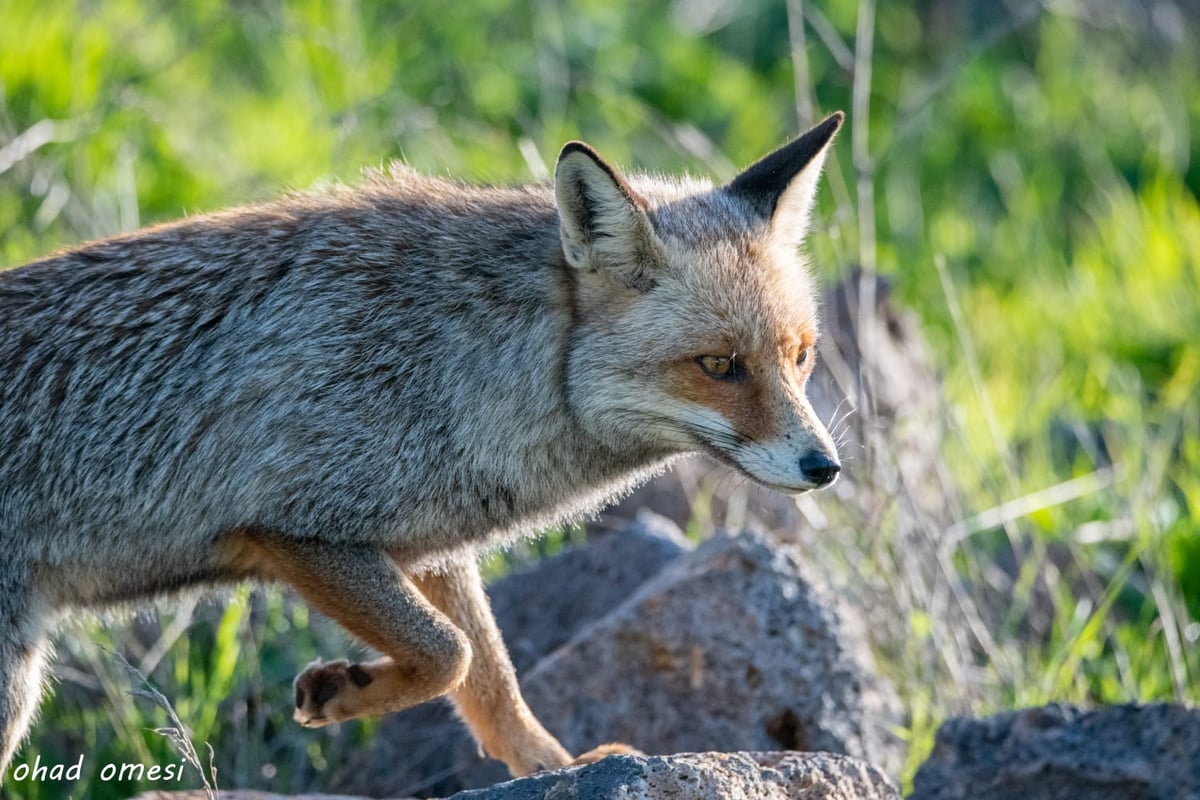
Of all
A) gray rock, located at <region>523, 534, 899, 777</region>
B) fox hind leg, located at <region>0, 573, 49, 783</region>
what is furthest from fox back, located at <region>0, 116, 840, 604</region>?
gray rock, located at <region>523, 534, 899, 777</region>

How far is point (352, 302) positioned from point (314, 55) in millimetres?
6603

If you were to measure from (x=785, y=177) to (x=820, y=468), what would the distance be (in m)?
1.17

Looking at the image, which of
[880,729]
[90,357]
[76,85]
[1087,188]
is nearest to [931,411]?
[880,729]

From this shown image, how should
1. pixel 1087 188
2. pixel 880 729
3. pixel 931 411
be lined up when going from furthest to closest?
pixel 1087 188, pixel 931 411, pixel 880 729

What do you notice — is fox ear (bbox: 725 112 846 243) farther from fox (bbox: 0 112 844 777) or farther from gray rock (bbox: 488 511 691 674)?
gray rock (bbox: 488 511 691 674)

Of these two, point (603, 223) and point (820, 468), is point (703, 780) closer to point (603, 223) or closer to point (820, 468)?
point (820, 468)

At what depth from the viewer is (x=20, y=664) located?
4594 mm

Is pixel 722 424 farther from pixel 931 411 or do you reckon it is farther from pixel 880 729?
pixel 931 411

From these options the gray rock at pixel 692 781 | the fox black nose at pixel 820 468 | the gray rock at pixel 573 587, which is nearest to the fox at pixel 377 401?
the fox black nose at pixel 820 468

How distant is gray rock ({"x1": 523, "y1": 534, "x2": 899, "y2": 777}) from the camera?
559 centimetres

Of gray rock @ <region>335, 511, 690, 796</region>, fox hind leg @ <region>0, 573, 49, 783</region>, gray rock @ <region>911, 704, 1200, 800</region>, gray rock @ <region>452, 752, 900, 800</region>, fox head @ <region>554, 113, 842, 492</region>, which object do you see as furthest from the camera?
gray rock @ <region>335, 511, 690, 796</region>

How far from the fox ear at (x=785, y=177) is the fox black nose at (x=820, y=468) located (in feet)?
3.29

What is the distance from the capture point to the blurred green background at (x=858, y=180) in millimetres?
6395

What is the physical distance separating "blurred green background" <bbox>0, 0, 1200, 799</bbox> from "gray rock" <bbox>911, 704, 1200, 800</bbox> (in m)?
0.75
